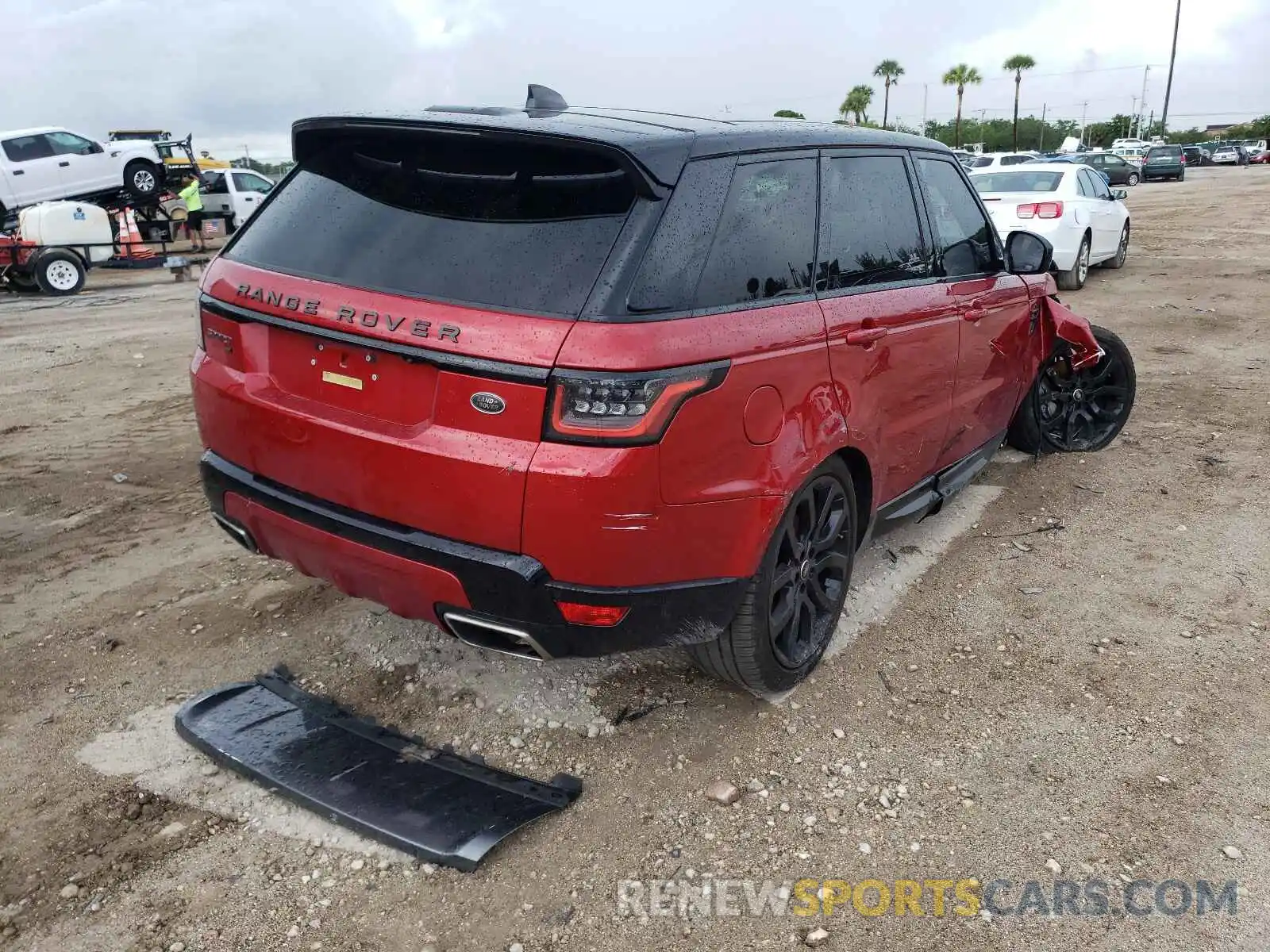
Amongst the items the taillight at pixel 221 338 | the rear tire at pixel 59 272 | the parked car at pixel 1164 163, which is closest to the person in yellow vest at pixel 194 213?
the rear tire at pixel 59 272

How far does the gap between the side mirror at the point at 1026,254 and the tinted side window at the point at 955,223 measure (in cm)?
19

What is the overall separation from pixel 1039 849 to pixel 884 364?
1577mm

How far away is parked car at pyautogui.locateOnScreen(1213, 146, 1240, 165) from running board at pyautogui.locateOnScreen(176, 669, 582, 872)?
2627 inches

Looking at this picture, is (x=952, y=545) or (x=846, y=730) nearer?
(x=846, y=730)

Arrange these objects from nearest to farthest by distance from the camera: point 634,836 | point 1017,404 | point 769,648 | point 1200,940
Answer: point 1200,940
point 634,836
point 769,648
point 1017,404

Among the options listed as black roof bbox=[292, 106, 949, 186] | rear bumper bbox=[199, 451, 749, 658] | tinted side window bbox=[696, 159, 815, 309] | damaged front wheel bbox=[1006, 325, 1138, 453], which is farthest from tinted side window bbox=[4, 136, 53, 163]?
tinted side window bbox=[696, 159, 815, 309]

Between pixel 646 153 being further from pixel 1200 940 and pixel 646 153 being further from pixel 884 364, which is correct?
pixel 1200 940

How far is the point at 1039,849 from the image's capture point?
100 inches

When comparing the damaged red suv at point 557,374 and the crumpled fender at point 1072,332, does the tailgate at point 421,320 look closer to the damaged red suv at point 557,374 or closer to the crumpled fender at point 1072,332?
the damaged red suv at point 557,374

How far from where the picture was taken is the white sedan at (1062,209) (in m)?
11.9

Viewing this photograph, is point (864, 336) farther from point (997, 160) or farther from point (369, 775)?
point (997, 160)

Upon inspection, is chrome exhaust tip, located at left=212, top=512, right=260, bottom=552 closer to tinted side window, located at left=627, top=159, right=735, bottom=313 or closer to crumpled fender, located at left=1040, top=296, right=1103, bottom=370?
tinted side window, located at left=627, top=159, right=735, bottom=313

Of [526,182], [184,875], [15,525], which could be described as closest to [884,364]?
[526,182]

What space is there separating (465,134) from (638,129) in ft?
1.56
